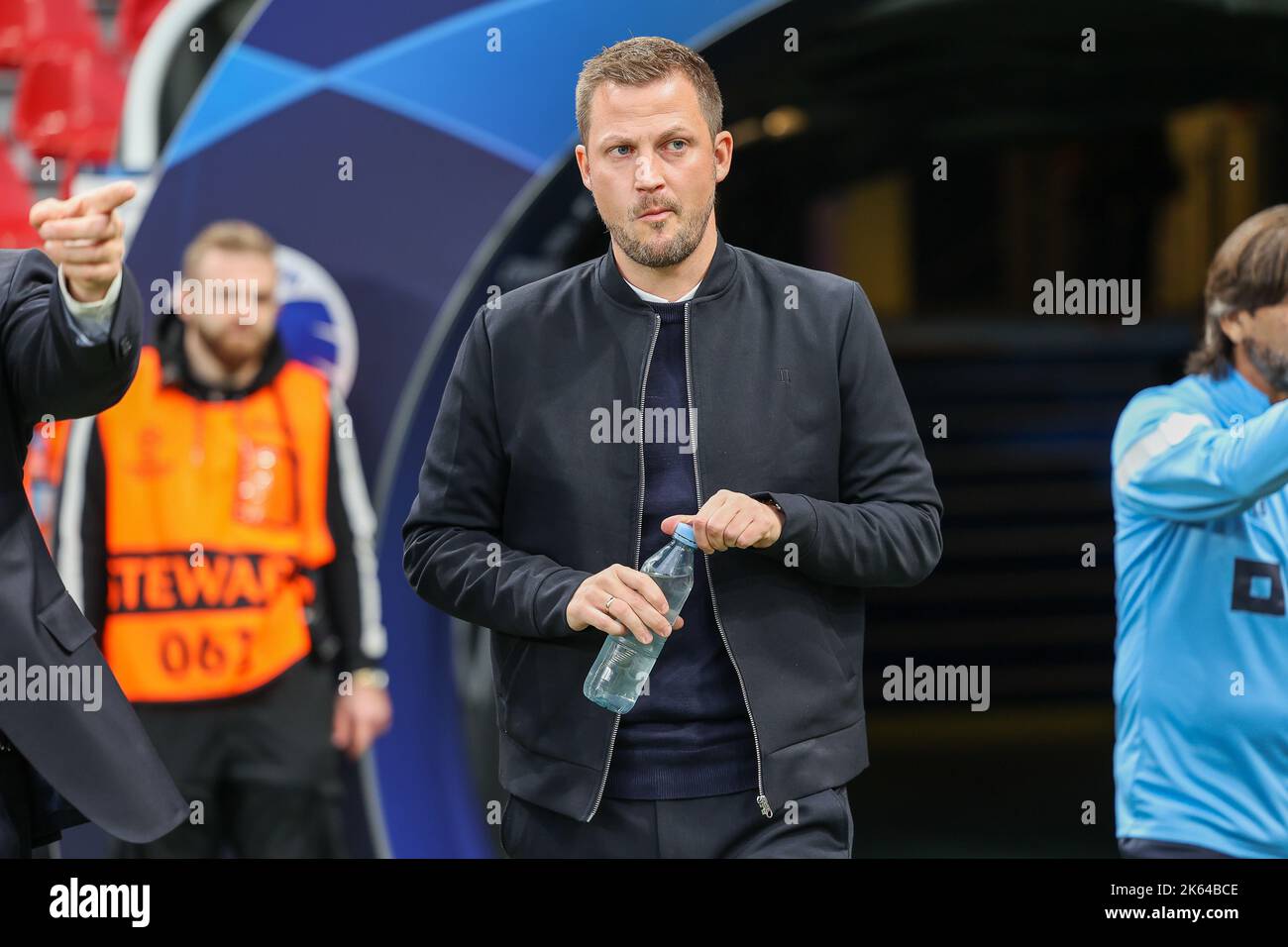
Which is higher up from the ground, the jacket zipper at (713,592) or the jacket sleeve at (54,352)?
the jacket sleeve at (54,352)

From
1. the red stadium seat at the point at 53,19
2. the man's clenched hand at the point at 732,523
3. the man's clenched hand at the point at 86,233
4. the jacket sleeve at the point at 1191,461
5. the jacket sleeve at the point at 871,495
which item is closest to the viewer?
the man's clenched hand at the point at 86,233

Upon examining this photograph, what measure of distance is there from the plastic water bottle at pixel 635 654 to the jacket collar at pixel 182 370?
68.3 inches

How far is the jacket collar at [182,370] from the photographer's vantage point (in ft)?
13.8

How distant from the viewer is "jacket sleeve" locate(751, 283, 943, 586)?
2795 mm

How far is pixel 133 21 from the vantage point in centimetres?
421

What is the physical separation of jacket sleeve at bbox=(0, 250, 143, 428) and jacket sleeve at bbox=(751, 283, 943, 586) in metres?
1.09

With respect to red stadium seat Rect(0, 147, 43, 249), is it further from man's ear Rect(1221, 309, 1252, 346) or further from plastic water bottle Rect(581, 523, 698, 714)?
man's ear Rect(1221, 309, 1252, 346)

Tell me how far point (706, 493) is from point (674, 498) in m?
0.07

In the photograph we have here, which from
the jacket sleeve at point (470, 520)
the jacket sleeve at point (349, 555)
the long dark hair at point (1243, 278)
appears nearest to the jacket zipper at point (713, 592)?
the jacket sleeve at point (470, 520)

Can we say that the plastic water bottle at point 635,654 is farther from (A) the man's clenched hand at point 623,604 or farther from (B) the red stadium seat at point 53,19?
(B) the red stadium seat at point 53,19

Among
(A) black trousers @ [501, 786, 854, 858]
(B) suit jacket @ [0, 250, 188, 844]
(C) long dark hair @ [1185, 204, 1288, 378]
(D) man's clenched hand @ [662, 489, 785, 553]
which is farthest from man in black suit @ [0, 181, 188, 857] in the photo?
(C) long dark hair @ [1185, 204, 1288, 378]

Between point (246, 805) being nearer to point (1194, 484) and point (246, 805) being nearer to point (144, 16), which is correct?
point (144, 16)
